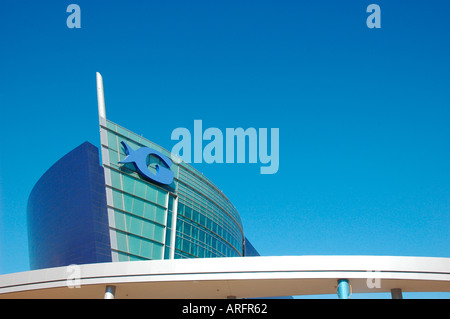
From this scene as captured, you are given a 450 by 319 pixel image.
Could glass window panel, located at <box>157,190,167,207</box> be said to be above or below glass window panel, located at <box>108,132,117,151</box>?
below

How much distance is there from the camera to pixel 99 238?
3086 centimetres

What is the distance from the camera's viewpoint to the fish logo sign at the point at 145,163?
29375 mm

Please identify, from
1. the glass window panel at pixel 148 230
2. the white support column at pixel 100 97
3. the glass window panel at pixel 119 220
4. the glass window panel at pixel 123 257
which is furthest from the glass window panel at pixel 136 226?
the white support column at pixel 100 97

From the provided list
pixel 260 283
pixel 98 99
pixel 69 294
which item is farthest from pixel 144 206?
pixel 260 283

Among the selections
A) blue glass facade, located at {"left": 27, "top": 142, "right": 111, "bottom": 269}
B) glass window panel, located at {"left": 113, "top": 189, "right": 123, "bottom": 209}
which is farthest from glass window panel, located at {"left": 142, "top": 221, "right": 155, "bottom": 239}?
blue glass facade, located at {"left": 27, "top": 142, "right": 111, "bottom": 269}

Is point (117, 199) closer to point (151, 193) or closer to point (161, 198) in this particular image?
point (151, 193)

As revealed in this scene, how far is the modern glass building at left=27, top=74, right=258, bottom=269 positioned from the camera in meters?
28.2

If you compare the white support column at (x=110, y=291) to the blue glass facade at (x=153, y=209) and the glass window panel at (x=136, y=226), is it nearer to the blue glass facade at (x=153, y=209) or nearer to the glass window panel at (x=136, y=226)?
the blue glass facade at (x=153, y=209)

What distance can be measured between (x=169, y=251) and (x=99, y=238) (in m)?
4.91

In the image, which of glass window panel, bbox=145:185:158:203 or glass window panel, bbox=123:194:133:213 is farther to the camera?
glass window panel, bbox=145:185:158:203

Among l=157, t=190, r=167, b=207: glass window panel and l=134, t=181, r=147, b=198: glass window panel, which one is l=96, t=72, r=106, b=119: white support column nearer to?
l=134, t=181, r=147, b=198: glass window panel

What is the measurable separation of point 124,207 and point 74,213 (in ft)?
21.7

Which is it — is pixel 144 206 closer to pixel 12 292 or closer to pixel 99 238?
pixel 99 238
